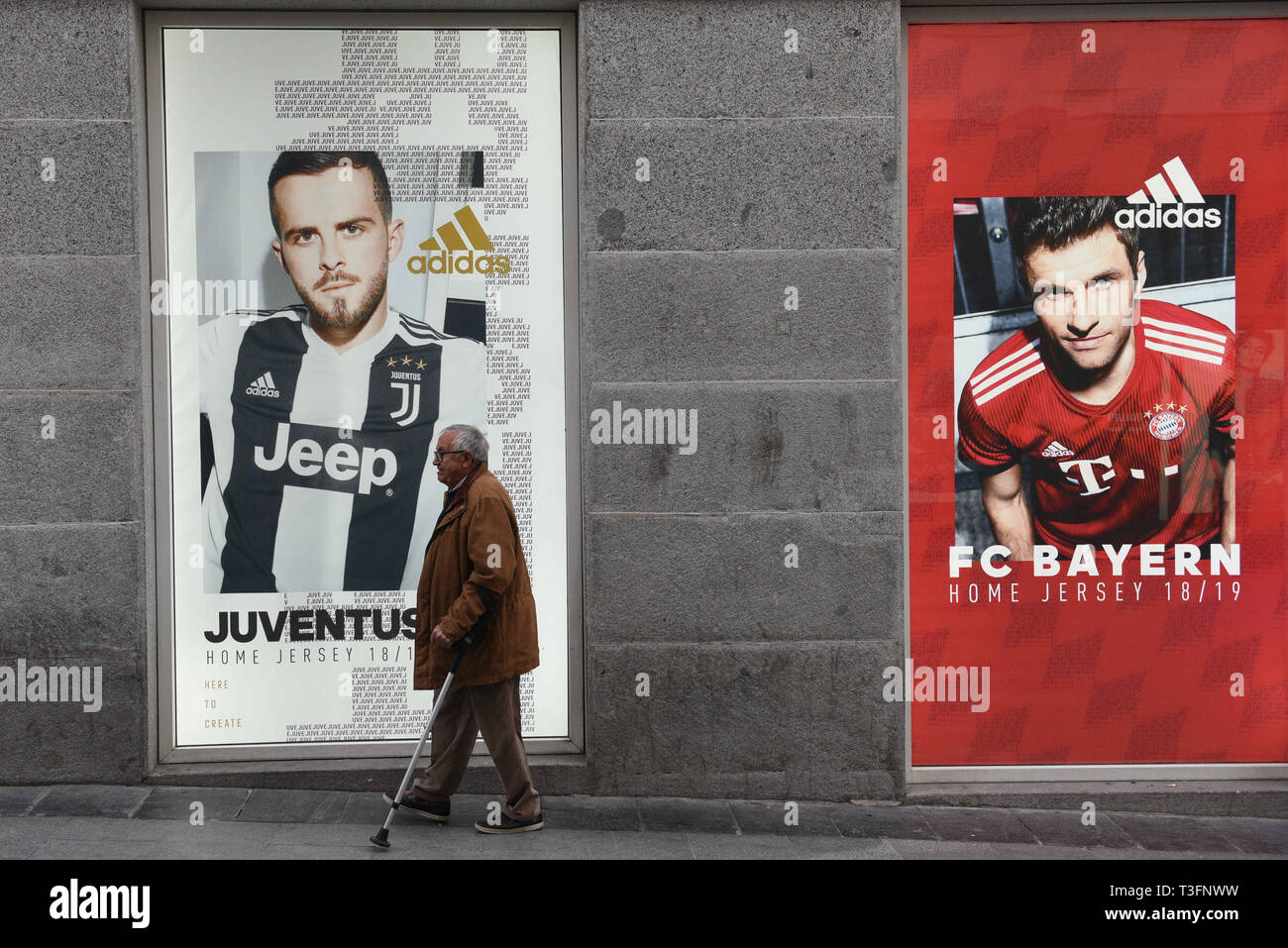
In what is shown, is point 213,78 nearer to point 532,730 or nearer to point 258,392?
point 258,392

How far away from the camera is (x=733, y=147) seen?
270 inches

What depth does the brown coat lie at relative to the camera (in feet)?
19.2

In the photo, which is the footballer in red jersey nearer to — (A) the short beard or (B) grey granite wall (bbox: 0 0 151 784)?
(A) the short beard

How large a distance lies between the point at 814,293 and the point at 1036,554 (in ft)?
6.66

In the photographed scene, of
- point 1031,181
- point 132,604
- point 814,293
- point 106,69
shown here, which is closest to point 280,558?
point 132,604

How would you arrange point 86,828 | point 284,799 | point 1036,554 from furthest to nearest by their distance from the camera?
point 1036,554 < point 284,799 < point 86,828

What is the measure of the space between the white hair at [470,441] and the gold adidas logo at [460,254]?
4.53 ft

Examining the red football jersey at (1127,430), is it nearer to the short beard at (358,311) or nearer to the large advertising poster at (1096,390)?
the large advertising poster at (1096,390)

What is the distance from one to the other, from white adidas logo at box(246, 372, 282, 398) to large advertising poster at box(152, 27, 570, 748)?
2 centimetres

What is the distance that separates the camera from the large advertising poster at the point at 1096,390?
701 centimetres

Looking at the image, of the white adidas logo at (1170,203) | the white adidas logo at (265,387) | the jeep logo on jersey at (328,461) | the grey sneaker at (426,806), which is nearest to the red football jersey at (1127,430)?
the white adidas logo at (1170,203)

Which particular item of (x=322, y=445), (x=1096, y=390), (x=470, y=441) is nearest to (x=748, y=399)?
(x=470, y=441)

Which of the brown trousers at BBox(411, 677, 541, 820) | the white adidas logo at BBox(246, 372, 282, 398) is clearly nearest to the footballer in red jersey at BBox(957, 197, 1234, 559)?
the brown trousers at BBox(411, 677, 541, 820)

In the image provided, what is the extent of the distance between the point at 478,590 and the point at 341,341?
203cm
